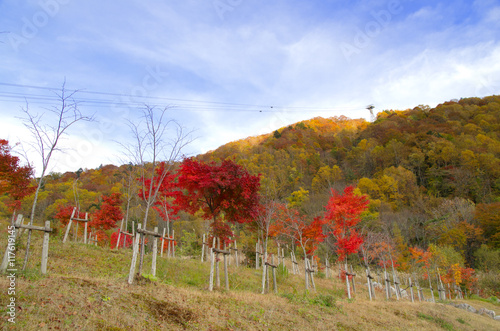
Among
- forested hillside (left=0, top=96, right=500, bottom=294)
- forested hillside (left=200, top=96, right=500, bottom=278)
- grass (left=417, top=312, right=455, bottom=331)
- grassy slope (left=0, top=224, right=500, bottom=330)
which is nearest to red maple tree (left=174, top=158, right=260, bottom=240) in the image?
grassy slope (left=0, top=224, right=500, bottom=330)

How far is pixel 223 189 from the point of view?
12.9 metres

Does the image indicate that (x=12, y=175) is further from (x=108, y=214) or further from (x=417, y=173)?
(x=417, y=173)

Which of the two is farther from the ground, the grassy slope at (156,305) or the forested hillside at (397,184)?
the forested hillside at (397,184)

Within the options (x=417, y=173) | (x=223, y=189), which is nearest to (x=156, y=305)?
(x=223, y=189)

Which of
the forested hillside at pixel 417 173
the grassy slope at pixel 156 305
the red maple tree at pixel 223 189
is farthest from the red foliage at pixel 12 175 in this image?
the forested hillside at pixel 417 173

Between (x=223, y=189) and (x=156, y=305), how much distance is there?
6.39 metres

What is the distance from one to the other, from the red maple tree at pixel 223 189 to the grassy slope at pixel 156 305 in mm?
3055

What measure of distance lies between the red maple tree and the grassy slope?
3055 millimetres

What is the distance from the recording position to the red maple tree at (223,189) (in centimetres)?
1242

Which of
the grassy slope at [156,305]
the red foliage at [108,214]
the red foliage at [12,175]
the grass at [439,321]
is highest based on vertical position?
the red foliage at [12,175]

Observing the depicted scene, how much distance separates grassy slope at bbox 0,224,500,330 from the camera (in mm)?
5596

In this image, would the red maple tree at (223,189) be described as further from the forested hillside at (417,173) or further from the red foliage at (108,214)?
the forested hillside at (417,173)

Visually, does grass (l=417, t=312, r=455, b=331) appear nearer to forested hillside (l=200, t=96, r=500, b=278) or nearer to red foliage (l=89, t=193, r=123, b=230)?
forested hillside (l=200, t=96, r=500, b=278)

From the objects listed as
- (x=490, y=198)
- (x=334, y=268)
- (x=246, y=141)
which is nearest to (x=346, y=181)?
(x=490, y=198)
